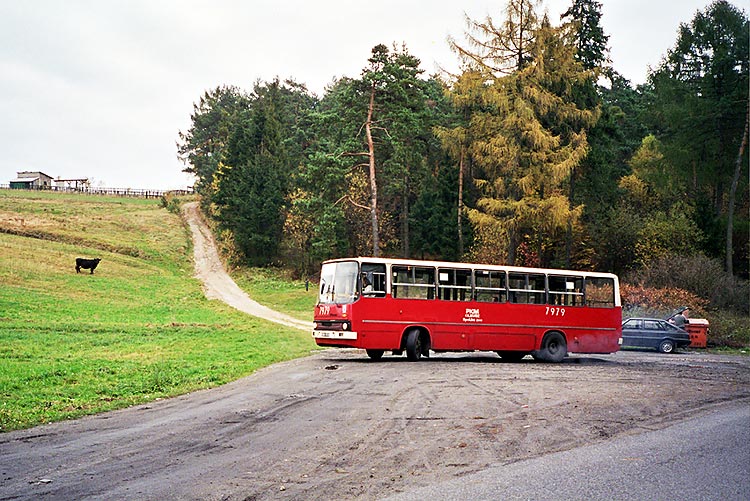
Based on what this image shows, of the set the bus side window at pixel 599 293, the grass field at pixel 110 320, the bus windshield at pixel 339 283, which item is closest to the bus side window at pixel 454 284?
the bus windshield at pixel 339 283

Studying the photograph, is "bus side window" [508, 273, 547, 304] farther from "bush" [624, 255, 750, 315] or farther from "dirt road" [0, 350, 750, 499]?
"bush" [624, 255, 750, 315]

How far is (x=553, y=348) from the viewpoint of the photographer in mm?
25859

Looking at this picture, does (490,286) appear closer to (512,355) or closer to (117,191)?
(512,355)

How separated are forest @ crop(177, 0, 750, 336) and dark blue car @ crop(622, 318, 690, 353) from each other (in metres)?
5.62

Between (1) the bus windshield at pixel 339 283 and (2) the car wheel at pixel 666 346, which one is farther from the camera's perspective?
(2) the car wheel at pixel 666 346

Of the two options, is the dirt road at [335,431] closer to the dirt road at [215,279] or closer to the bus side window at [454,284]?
the bus side window at [454,284]

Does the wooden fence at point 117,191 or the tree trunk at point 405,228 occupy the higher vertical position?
the wooden fence at point 117,191

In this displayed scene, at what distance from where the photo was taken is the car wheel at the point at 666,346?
1217 inches

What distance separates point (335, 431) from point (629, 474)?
4.53m

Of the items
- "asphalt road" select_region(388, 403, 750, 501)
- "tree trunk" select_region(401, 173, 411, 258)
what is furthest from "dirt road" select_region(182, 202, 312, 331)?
"asphalt road" select_region(388, 403, 750, 501)

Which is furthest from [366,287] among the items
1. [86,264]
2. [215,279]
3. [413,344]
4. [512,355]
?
[215,279]

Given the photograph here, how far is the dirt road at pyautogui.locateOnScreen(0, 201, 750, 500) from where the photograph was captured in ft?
27.1

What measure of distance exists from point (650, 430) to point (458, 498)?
5.35 metres

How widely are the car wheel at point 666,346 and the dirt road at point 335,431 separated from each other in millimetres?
11814
